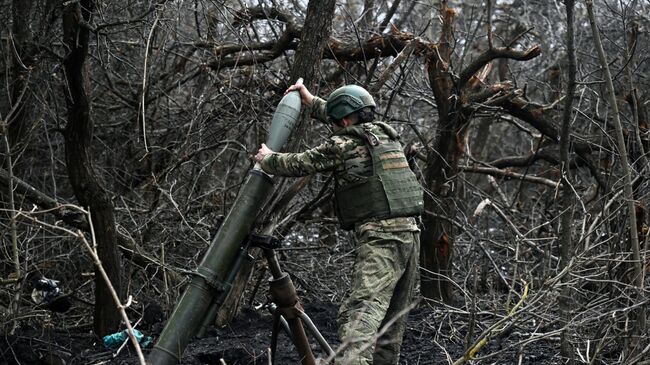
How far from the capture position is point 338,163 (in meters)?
5.62

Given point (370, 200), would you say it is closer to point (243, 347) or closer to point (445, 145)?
point (243, 347)

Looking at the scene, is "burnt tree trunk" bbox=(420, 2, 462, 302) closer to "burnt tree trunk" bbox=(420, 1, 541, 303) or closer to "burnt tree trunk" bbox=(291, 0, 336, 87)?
"burnt tree trunk" bbox=(420, 1, 541, 303)

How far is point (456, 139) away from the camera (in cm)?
829

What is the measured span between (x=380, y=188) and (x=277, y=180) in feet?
5.16

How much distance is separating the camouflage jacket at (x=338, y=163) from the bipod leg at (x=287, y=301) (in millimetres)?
509

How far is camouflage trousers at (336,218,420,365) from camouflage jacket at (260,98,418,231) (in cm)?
3

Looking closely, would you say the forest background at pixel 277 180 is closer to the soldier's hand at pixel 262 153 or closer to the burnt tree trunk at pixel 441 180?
the burnt tree trunk at pixel 441 180

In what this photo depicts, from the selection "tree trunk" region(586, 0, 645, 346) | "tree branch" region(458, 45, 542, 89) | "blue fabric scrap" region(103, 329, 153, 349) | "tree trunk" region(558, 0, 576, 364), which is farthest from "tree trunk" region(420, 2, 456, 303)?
"tree trunk" region(586, 0, 645, 346)

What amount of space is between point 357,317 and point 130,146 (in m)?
5.18

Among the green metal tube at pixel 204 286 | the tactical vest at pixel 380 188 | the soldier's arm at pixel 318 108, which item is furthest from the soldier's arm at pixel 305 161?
the soldier's arm at pixel 318 108

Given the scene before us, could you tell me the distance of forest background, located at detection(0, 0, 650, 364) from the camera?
6.38 metres

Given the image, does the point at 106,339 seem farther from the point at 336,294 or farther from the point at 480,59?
the point at 480,59

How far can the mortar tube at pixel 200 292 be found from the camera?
5.52 m

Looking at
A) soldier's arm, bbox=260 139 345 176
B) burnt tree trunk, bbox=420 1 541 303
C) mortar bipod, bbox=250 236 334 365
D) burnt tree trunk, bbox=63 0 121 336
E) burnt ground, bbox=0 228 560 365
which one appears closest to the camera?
mortar bipod, bbox=250 236 334 365
